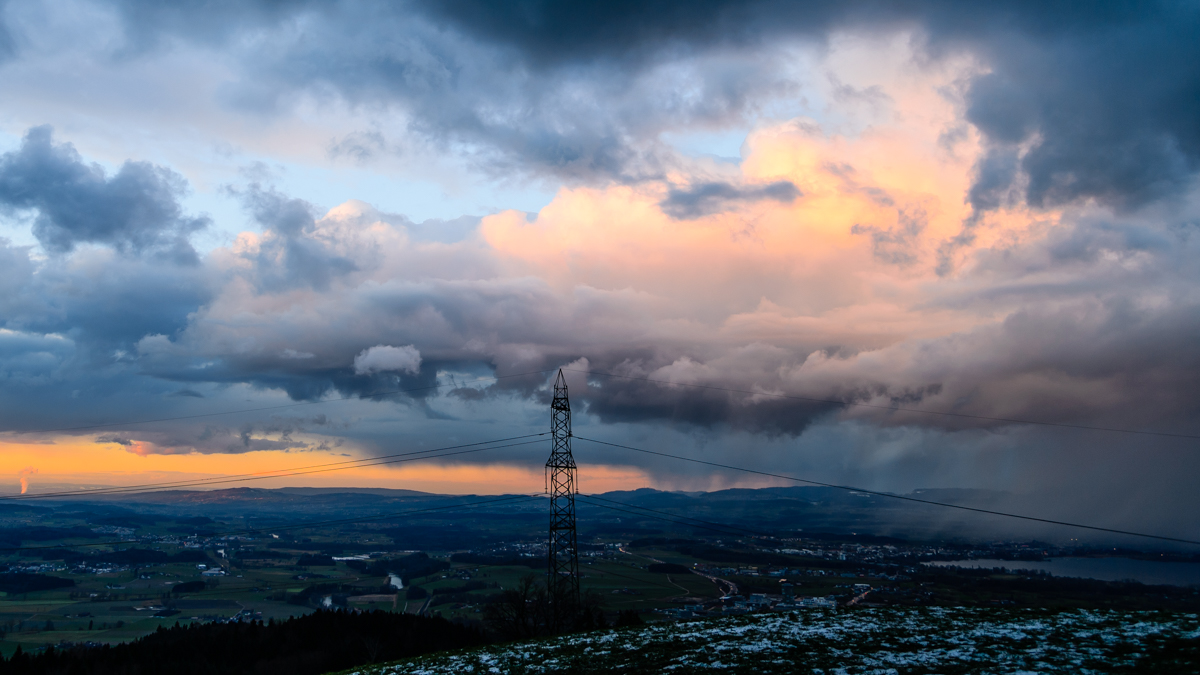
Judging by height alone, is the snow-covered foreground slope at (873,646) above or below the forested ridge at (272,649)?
above

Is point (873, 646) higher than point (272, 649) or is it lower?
higher

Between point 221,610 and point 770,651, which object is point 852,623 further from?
point 221,610

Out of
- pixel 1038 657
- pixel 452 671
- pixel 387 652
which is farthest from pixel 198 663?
pixel 1038 657

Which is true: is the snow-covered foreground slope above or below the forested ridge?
above

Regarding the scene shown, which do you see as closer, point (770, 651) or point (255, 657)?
point (770, 651)

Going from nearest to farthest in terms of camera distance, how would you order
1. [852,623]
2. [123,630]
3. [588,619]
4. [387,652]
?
[852,623]
[588,619]
[387,652]
[123,630]

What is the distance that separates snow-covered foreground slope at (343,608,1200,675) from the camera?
28.0 metres

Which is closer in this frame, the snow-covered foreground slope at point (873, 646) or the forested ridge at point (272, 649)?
the snow-covered foreground slope at point (873, 646)

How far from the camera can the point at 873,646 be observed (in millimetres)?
31562

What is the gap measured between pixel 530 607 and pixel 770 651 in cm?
3768

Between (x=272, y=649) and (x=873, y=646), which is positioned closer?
(x=873, y=646)

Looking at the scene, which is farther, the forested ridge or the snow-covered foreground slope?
the forested ridge

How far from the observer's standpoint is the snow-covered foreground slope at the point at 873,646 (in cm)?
2797

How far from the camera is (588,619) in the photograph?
57719 millimetres
